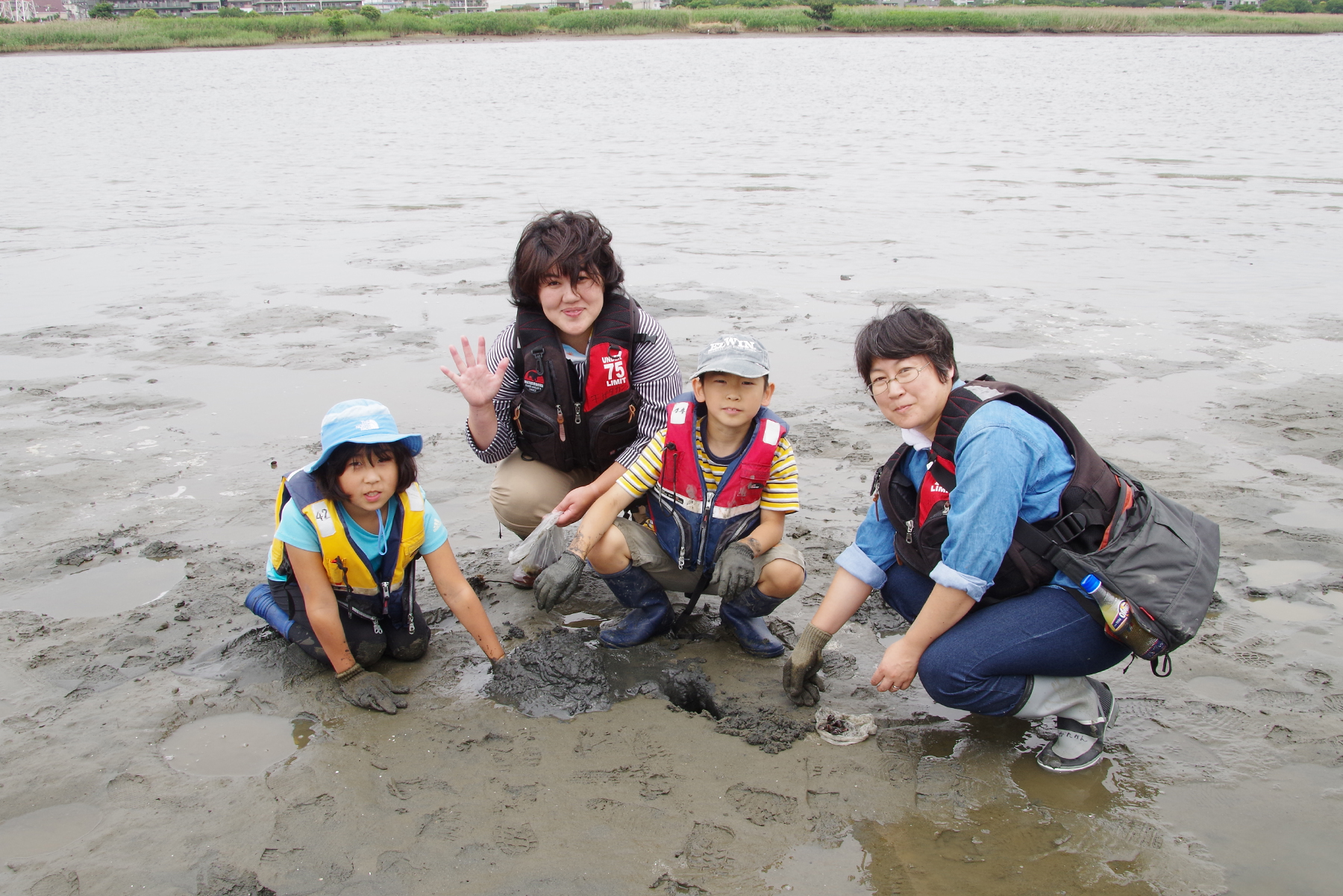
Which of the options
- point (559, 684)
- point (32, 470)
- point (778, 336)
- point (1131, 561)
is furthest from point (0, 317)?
point (1131, 561)

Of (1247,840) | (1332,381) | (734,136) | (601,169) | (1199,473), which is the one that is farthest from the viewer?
(734,136)

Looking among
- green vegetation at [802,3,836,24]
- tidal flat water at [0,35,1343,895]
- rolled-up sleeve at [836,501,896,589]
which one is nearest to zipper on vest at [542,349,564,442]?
tidal flat water at [0,35,1343,895]

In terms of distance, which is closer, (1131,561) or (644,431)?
(1131,561)

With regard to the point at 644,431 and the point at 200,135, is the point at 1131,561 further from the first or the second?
the point at 200,135

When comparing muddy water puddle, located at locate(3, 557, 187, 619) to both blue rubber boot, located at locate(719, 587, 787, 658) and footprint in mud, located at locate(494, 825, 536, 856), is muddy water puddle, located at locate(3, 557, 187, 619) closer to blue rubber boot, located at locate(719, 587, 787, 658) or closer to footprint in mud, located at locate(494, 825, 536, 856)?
footprint in mud, located at locate(494, 825, 536, 856)

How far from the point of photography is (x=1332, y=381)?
5809 millimetres

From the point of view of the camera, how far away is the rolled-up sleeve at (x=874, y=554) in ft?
10.1

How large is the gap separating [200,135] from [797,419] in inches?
711

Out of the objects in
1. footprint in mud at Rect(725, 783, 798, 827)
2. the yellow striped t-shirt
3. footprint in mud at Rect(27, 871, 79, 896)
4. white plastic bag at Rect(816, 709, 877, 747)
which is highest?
the yellow striped t-shirt

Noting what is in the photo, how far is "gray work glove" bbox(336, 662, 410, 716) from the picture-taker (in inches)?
121

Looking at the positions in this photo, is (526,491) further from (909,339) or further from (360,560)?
(909,339)

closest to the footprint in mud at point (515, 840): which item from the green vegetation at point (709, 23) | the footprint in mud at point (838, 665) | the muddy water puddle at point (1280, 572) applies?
the footprint in mud at point (838, 665)

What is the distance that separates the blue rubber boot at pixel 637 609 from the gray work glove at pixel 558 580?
0.22 m

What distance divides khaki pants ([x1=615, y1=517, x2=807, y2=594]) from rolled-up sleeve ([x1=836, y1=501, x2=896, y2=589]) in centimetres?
29
